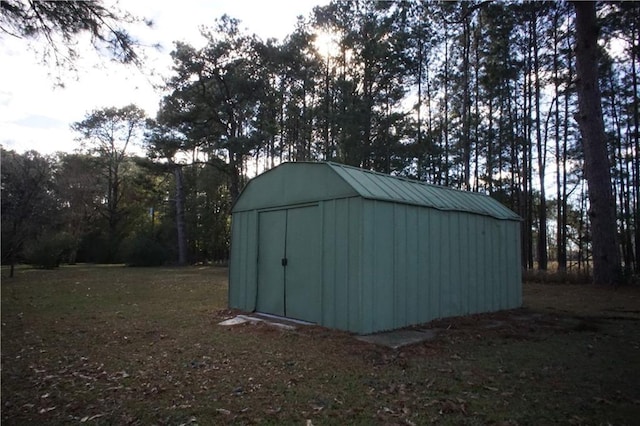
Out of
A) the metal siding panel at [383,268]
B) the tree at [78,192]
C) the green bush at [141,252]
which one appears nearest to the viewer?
the metal siding panel at [383,268]

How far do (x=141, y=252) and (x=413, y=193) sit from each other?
81.2ft

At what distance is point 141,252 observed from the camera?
28.0m

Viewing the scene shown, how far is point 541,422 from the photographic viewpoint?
131 inches

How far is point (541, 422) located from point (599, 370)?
6.54ft

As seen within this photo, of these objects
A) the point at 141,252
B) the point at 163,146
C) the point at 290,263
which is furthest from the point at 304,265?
the point at 141,252

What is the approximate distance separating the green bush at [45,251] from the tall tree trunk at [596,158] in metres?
26.5

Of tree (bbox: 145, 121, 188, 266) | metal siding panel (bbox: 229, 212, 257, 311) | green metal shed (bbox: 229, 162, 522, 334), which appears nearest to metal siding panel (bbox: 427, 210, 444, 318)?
green metal shed (bbox: 229, 162, 522, 334)

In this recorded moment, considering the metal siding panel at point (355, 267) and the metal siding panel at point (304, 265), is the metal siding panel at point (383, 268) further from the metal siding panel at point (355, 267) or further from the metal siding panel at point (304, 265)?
the metal siding panel at point (304, 265)

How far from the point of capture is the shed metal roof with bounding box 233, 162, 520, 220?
700cm

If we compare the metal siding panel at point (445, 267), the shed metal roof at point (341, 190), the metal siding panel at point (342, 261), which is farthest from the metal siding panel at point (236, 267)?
the metal siding panel at point (445, 267)

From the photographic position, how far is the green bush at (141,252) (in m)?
27.9

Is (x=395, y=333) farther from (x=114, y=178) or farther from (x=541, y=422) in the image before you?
(x=114, y=178)

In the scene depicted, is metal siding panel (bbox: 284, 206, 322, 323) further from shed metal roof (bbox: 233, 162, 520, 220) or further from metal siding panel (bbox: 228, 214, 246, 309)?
metal siding panel (bbox: 228, 214, 246, 309)

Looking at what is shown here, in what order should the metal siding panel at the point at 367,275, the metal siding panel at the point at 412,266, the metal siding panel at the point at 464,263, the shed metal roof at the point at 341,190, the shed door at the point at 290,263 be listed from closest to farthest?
the metal siding panel at the point at 367,275 → the shed metal roof at the point at 341,190 → the metal siding panel at the point at 412,266 → the shed door at the point at 290,263 → the metal siding panel at the point at 464,263
